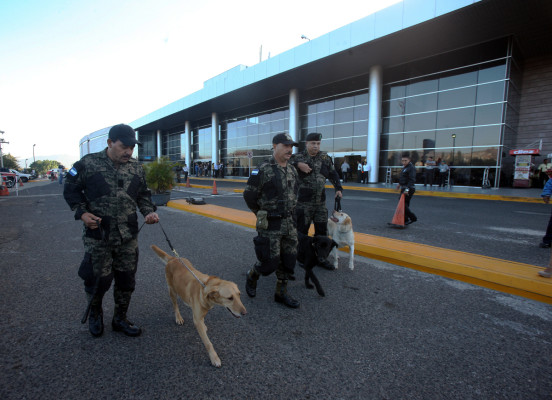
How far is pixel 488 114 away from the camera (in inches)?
686

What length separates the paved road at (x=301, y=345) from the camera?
1940 millimetres

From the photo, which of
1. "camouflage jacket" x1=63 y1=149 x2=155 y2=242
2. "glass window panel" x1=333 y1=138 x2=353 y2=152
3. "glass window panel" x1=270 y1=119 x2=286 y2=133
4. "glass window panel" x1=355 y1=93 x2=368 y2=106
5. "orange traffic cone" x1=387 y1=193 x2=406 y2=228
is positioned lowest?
"orange traffic cone" x1=387 y1=193 x2=406 y2=228

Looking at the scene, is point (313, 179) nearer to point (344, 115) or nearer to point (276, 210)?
point (276, 210)

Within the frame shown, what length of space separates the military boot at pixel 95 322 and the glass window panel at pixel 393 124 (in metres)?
22.6

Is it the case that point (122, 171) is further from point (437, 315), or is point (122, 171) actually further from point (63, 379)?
point (437, 315)

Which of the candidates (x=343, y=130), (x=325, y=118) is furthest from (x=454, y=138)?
(x=325, y=118)

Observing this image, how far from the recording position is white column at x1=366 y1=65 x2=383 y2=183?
819 inches

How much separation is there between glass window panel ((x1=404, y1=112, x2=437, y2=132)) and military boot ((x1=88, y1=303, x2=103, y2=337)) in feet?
73.1

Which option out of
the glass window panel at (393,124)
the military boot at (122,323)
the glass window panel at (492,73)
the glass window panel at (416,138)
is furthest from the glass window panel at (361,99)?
the military boot at (122,323)

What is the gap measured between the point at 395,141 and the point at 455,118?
410 centimetres

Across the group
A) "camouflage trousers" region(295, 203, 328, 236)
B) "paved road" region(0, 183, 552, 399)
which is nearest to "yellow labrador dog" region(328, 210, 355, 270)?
"camouflage trousers" region(295, 203, 328, 236)

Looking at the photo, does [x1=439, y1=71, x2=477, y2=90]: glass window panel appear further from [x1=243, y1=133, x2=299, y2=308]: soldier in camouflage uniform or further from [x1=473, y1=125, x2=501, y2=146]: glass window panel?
[x1=243, y1=133, x2=299, y2=308]: soldier in camouflage uniform

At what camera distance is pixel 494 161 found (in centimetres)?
1734

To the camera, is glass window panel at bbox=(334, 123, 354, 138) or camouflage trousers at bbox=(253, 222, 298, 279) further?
glass window panel at bbox=(334, 123, 354, 138)
